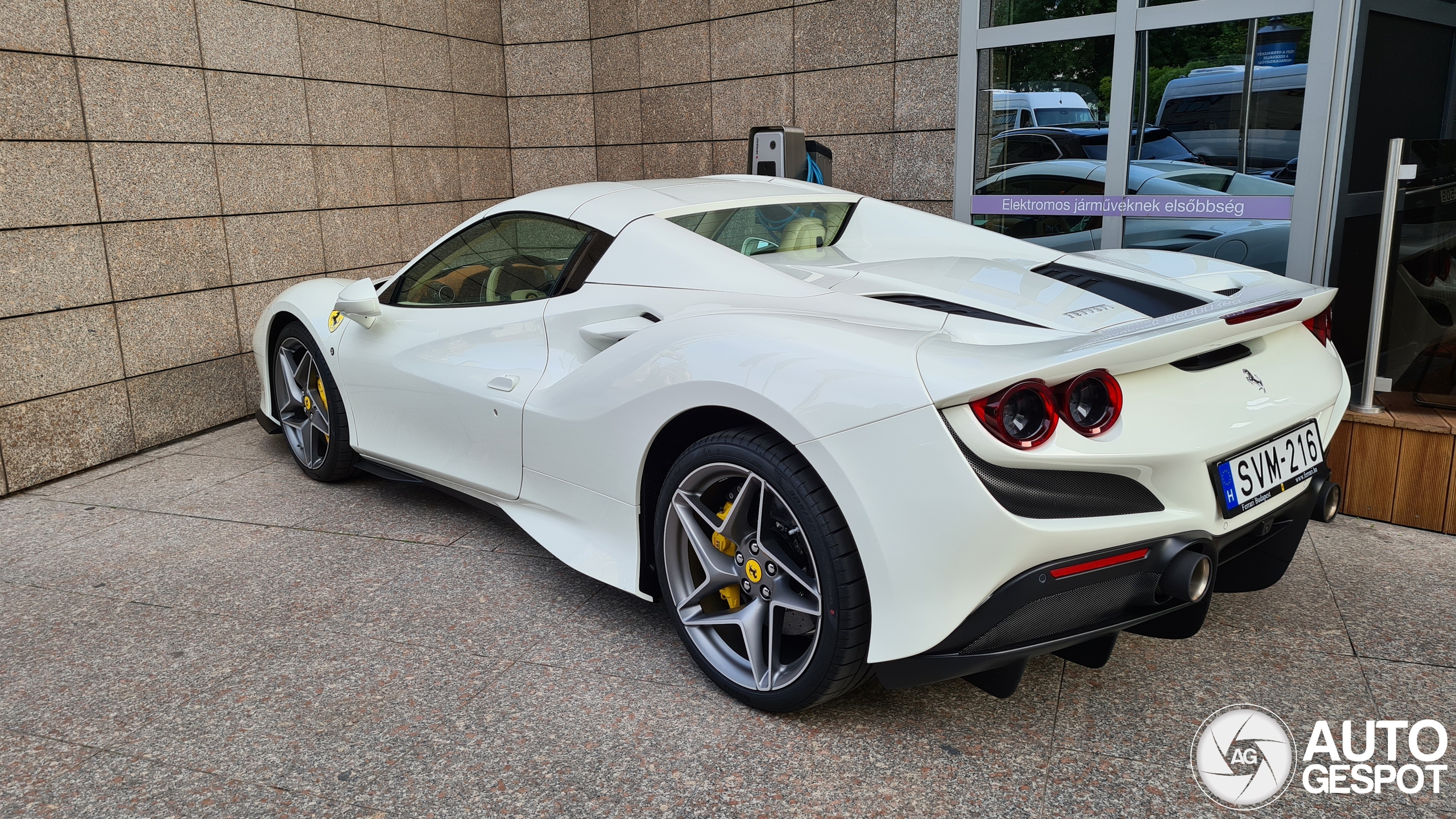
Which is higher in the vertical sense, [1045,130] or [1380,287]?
[1045,130]

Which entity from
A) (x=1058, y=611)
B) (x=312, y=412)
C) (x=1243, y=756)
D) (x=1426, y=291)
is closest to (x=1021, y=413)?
(x=1058, y=611)

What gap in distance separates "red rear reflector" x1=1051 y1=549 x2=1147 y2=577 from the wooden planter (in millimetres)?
2196

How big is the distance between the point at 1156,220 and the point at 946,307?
3.80 metres

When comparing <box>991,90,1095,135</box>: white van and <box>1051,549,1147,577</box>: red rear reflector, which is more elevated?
<box>991,90,1095,135</box>: white van

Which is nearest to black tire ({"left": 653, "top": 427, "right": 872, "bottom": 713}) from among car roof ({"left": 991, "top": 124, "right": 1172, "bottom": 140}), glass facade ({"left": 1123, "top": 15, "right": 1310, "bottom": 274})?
glass facade ({"left": 1123, "top": 15, "right": 1310, "bottom": 274})

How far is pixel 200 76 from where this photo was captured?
232 inches

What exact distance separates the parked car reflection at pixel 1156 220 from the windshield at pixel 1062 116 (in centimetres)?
23

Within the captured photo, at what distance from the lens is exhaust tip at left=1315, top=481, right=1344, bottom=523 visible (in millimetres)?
2631

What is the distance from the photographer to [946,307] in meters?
2.56

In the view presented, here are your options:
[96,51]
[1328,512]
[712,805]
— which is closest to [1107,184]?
[1328,512]

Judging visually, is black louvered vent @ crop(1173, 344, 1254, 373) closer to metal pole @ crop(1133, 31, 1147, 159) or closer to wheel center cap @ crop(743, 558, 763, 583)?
wheel center cap @ crop(743, 558, 763, 583)

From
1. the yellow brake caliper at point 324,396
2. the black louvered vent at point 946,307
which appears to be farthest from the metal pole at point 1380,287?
the yellow brake caliper at point 324,396

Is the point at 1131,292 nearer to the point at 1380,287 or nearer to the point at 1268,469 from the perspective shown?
the point at 1268,469

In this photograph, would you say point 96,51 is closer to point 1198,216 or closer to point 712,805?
point 712,805
